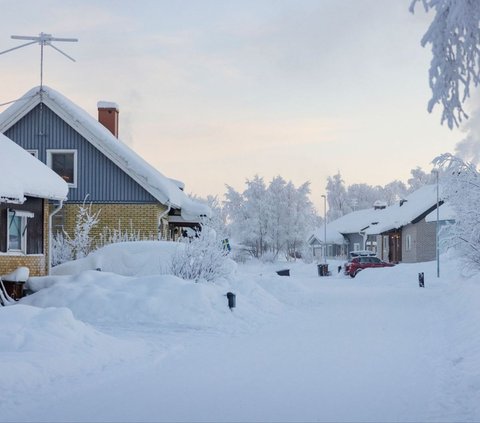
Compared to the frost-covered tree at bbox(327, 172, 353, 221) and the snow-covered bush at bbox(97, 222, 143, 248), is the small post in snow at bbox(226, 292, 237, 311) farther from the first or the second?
the frost-covered tree at bbox(327, 172, 353, 221)

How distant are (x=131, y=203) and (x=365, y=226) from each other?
52068mm

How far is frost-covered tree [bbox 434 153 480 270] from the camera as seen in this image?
2620cm

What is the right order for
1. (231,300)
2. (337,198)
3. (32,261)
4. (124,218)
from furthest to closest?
(337,198) → (124,218) → (32,261) → (231,300)

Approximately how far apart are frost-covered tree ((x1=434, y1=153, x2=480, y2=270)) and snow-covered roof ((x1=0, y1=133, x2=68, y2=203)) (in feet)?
45.8

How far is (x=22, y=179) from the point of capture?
1834 cm

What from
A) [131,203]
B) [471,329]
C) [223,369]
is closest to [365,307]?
[471,329]

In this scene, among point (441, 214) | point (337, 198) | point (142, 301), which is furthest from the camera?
point (337, 198)

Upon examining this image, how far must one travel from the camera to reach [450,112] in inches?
264

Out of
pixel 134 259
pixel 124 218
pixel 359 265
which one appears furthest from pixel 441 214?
pixel 134 259

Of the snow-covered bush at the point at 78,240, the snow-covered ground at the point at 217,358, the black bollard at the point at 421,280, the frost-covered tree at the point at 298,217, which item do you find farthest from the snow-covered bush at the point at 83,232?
the frost-covered tree at the point at 298,217

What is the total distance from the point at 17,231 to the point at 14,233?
14 cm

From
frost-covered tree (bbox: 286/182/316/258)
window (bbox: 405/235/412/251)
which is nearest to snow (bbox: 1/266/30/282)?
window (bbox: 405/235/412/251)

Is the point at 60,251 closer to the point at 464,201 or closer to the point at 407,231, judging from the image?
Result: the point at 464,201

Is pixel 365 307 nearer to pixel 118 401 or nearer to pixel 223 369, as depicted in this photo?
pixel 223 369
